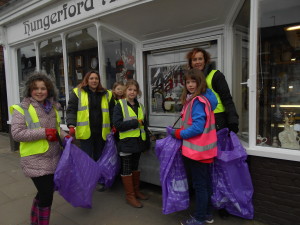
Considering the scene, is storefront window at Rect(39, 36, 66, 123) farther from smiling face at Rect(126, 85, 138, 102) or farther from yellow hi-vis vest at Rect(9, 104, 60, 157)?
yellow hi-vis vest at Rect(9, 104, 60, 157)

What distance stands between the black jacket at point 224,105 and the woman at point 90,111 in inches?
57.3

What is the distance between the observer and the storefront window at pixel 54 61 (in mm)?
4984

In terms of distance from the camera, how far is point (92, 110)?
3211mm

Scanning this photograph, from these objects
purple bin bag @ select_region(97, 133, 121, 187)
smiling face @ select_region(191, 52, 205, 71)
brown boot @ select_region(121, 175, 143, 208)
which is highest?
smiling face @ select_region(191, 52, 205, 71)

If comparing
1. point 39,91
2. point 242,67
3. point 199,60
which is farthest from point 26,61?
point 242,67

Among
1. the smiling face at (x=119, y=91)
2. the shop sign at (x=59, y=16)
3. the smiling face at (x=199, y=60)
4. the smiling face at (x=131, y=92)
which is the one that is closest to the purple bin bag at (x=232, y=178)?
the smiling face at (x=199, y=60)

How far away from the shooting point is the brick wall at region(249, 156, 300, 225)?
2.33 meters

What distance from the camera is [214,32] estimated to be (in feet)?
11.1

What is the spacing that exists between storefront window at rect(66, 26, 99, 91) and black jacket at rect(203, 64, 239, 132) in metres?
2.45

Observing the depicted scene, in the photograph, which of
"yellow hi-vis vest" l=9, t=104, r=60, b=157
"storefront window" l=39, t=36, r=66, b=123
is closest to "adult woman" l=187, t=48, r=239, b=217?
"yellow hi-vis vest" l=9, t=104, r=60, b=157

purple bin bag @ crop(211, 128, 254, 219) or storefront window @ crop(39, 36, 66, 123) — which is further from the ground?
storefront window @ crop(39, 36, 66, 123)

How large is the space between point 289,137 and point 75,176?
2.26m

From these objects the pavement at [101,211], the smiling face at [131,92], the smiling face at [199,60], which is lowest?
the pavement at [101,211]

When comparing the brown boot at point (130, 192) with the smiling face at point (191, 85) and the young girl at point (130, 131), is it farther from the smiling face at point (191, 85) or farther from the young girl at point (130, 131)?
the smiling face at point (191, 85)
